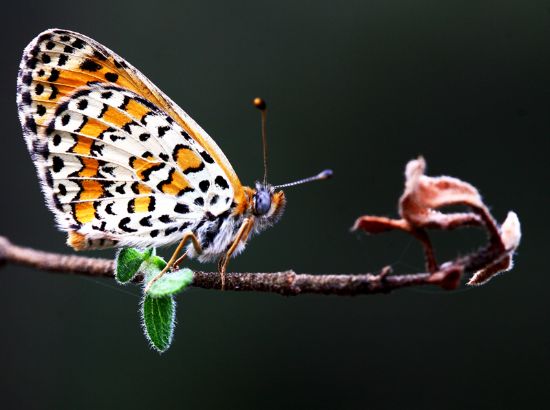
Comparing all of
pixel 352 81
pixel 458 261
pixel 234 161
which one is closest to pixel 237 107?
pixel 234 161

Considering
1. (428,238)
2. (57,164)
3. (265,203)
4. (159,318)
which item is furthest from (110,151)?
(428,238)

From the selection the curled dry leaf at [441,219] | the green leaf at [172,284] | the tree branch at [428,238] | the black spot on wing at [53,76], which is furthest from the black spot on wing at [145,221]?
the curled dry leaf at [441,219]

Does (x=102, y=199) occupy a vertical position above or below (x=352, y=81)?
below

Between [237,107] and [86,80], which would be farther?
[237,107]

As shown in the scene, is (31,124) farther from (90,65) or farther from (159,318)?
(159,318)

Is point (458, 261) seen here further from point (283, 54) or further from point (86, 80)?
point (283, 54)

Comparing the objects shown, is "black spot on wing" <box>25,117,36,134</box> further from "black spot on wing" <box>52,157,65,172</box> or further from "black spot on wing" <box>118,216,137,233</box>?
"black spot on wing" <box>118,216,137,233</box>
